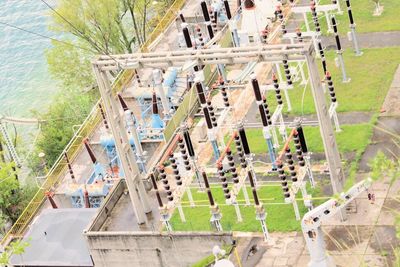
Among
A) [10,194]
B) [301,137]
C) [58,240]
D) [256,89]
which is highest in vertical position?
[10,194]

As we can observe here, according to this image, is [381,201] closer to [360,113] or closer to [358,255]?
[358,255]

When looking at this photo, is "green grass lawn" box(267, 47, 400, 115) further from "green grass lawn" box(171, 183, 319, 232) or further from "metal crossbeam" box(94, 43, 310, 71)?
"metal crossbeam" box(94, 43, 310, 71)

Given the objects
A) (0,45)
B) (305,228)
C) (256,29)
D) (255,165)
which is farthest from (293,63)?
(0,45)

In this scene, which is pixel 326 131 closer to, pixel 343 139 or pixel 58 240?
pixel 343 139

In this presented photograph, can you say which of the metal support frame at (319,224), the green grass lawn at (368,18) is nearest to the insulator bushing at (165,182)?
the metal support frame at (319,224)

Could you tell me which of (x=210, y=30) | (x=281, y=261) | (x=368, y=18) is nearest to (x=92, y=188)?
(x=210, y=30)

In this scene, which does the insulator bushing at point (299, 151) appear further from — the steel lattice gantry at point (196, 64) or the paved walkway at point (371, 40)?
the paved walkway at point (371, 40)
